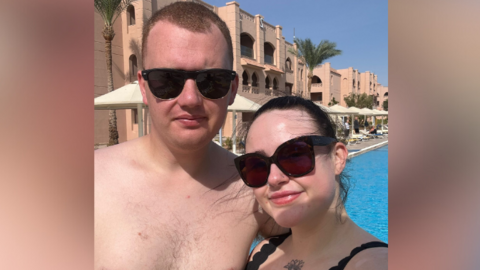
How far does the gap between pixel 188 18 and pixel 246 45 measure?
908 inches

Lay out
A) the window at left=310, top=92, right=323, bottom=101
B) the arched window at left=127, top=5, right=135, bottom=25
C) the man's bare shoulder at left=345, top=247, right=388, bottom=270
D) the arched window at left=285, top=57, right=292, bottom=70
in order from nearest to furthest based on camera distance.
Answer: the man's bare shoulder at left=345, top=247, right=388, bottom=270
the arched window at left=127, top=5, right=135, bottom=25
the arched window at left=285, top=57, right=292, bottom=70
the window at left=310, top=92, right=323, bottom=101

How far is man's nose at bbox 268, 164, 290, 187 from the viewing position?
126cm

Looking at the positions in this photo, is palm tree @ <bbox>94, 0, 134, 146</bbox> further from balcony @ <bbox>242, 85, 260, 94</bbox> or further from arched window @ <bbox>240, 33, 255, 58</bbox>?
arched window @ <bbox>240, 33, 255, 58</bbox>

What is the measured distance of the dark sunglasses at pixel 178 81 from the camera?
4.90ft

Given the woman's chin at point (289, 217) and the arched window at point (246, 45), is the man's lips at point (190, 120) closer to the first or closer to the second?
the woman's chin at point (289, 217)

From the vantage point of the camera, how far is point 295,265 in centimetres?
149

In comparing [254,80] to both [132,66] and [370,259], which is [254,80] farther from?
[370,259]

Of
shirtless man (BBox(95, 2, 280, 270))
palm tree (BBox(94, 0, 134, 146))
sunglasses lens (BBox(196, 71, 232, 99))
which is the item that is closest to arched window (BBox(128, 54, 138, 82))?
palm tree (BBox(94, 0, 134, 146))

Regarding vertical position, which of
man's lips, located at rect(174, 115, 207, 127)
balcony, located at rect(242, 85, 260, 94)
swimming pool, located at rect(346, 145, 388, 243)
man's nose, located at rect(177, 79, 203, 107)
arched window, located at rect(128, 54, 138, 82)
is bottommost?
swimming pool, located at rect(346, 145, 388, 243)

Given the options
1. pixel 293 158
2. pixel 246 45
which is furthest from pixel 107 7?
pixel 293 158

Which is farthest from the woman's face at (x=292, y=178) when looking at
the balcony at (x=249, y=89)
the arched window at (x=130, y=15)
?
the balcony at (x=249, y=89)
